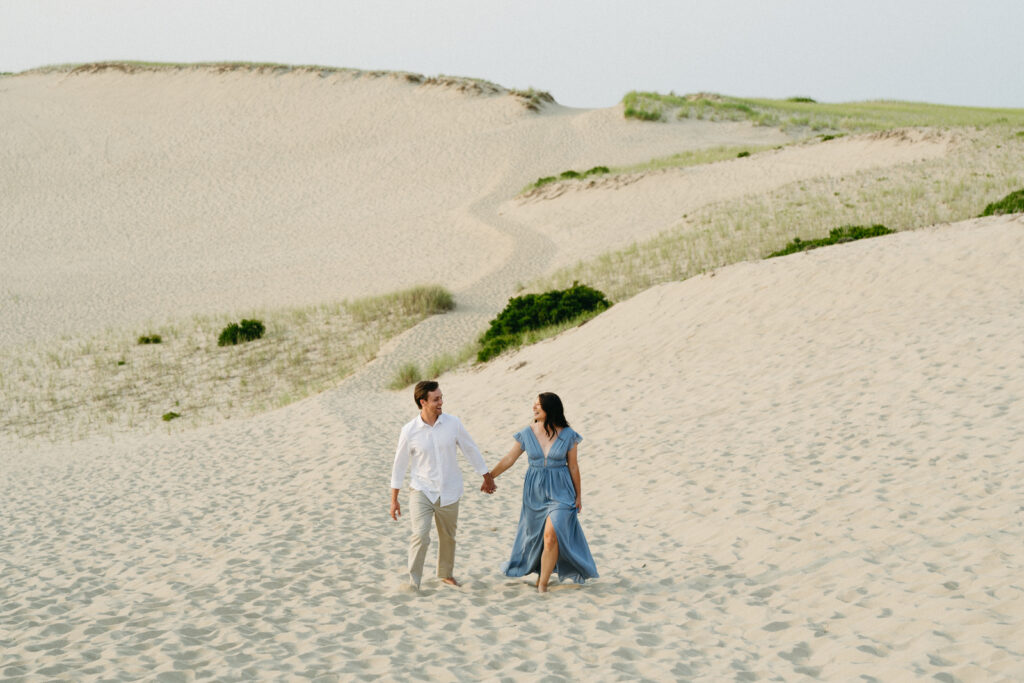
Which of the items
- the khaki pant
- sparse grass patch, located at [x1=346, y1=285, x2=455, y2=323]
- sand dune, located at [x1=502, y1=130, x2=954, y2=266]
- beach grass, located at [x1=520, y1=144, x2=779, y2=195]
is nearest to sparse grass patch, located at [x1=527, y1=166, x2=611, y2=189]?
beach grass, located at [x1=520, y1=144, x2=779, y2=195]

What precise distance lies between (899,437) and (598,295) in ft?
40.5

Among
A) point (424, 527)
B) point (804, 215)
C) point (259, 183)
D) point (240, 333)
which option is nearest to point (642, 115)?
point (259, 183)

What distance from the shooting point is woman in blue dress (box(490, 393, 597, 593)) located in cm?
726

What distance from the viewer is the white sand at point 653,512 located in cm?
635

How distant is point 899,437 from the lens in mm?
10188

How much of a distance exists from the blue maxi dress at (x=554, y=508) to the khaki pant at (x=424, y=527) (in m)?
0.60

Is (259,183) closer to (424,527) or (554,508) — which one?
(424,527)

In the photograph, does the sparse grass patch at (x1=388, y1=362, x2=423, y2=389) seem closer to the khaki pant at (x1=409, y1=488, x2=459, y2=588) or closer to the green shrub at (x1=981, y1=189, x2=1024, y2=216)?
the khaki pant at (x1=409, y1=488, x2=459, y2=588)

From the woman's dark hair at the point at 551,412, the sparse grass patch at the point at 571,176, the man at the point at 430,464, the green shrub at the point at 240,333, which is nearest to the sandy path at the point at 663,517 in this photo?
the man at the point at 430,464

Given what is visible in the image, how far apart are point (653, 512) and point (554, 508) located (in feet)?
9.97

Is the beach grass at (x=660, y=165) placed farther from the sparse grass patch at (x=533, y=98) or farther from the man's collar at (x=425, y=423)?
the man's collar at (x=425, y=423)

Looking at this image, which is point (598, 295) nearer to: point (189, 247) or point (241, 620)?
point (241, 620)

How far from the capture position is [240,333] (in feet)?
82.2

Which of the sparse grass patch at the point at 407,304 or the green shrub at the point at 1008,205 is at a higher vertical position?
the green shrub at the point at 1008,205
